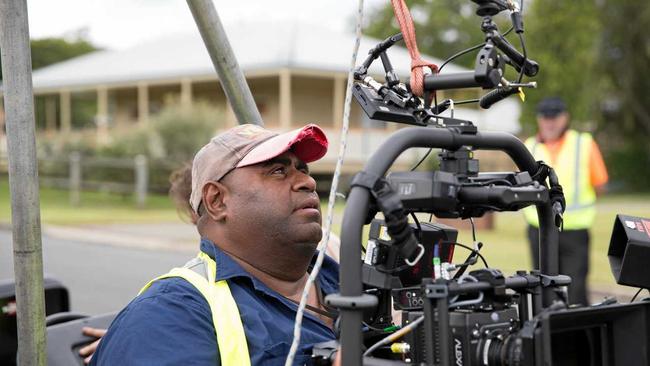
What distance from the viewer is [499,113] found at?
37625mm

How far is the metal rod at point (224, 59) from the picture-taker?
2920 millimetres

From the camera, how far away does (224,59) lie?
3092mm

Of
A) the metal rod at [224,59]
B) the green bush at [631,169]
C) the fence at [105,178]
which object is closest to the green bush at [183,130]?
the fence at [105,178]

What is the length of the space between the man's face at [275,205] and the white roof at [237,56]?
2009 cm

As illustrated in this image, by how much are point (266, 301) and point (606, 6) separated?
1232 inches

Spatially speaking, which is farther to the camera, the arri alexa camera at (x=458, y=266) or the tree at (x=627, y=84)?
the tree at (x=627, y=84)

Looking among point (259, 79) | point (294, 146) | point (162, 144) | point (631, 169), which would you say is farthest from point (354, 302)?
point (631, 169)

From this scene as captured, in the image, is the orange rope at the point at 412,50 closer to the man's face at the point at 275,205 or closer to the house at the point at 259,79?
the man's face at the point at 275,205

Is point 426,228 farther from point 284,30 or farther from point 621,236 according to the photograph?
point 284,30

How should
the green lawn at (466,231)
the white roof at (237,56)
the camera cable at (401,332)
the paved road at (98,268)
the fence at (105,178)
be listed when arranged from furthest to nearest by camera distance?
the white roof at (237,56)
the fence at (105,178)
the green lawn at (466,231)
the paved road at (98,268)
the camera cable at (401,332)

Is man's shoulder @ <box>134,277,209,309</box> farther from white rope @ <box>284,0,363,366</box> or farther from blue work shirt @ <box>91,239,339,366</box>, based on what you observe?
white rope @ <box>284,0,363,366</box>

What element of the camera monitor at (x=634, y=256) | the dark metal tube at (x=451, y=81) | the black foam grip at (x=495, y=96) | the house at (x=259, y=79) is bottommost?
the camera monitor at (x=634, y=256)

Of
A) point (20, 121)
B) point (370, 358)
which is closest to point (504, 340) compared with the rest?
point (370, 358)

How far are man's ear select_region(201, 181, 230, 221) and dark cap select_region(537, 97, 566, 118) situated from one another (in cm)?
479
